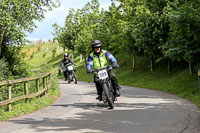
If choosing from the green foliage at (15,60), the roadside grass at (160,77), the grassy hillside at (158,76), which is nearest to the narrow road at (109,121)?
the grassy hillside at (158,76)

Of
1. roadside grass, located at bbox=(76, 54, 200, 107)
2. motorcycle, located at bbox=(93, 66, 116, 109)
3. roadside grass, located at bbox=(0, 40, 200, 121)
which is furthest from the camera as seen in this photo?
roadside grass, located at bbox=(76, 54, 200, 107)

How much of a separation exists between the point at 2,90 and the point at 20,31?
36.0 ft

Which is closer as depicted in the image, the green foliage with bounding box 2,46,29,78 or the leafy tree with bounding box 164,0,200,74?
the leafy tree with bounding box 164,0,200,74

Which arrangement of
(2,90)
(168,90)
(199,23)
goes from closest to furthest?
(2,90) → (199,23) → (168,90)

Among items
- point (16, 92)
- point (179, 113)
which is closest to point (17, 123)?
point (179, 113)

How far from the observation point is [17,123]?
718cm

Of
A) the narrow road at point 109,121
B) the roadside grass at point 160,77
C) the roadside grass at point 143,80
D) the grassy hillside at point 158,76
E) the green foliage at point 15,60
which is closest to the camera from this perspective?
the narrow road at point 109,121

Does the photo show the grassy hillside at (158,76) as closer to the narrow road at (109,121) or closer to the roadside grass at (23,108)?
the roadside grass at (23,108)

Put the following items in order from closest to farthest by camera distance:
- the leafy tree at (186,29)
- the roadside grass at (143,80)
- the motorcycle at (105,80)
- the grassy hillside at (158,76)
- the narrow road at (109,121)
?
the narrow road at (109,121) < the motorcycle at (105,80) < the roadside grass at (143,80) < the leafy tree at (186,29) < the grassy hillside at (158,76)

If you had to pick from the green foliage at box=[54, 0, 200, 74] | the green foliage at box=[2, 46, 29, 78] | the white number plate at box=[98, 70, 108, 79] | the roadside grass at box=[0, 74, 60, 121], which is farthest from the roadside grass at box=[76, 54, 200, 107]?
the green foliage at box=[2, 46, 29, 78]

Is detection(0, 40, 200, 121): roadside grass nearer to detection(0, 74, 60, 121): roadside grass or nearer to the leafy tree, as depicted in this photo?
detection(0, 74, 60, 121): roadside grass

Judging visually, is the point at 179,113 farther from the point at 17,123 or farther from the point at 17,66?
the point at 17,66

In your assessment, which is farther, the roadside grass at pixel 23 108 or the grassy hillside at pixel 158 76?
the grassy hillside at pixel 158 76

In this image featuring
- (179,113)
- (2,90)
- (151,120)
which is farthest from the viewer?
(2,90)
